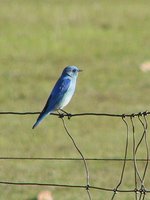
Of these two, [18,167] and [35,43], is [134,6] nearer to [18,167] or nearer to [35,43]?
[35,43]

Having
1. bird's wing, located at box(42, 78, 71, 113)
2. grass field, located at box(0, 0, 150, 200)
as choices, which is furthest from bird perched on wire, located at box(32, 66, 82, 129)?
grass field, located at box(0, 0, 150, 200)

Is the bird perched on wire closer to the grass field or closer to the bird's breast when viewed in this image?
the bird's breast

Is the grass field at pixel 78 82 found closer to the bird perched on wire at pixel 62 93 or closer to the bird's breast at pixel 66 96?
the bird perched on wire at pixel 62 93

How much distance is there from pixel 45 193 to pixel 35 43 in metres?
14.9

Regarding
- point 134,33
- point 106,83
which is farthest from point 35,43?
point 106,83

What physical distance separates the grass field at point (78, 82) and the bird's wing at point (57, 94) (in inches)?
139

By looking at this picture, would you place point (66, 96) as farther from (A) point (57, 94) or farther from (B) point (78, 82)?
(B) point (78, 82)

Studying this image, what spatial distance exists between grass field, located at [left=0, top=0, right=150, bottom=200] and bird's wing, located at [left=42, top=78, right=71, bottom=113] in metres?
3.52

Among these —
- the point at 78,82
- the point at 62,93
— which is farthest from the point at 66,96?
the point at 78,82

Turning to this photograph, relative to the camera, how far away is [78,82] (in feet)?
74.0

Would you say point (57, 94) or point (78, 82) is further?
point (78, 82)

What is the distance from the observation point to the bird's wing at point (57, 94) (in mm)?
9031

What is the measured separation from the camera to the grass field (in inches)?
568

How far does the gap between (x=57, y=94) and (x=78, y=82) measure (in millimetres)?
13327
